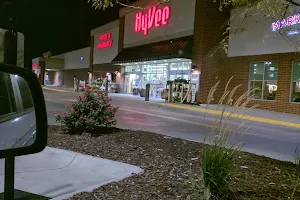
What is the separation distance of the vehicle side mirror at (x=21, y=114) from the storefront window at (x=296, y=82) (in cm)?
1911

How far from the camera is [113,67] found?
39188mm

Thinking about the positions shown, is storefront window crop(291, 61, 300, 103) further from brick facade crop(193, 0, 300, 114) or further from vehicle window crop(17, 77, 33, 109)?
vehicle window crop(17, 77, 33, 109)

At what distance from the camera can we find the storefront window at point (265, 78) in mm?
20734

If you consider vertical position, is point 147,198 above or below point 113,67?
below

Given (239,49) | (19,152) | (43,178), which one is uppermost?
(239,49)

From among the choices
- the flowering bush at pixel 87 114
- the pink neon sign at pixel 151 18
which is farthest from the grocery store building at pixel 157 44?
the flowering bush at pixel 87 114

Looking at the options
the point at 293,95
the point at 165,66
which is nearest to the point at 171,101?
the point at 165,66

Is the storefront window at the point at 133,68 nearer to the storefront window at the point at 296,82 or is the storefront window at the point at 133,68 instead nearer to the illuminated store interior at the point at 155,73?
the illuminated store interior at the point at 155,73

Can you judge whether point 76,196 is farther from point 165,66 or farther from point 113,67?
point 113,67

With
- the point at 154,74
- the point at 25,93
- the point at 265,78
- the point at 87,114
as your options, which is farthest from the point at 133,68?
the point at 25,93

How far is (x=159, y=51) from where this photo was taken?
92.6 feet

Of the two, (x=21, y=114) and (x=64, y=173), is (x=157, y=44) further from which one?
(x=21, y=114)

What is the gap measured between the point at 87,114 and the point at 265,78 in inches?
625

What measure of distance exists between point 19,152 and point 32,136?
0.48 ft
